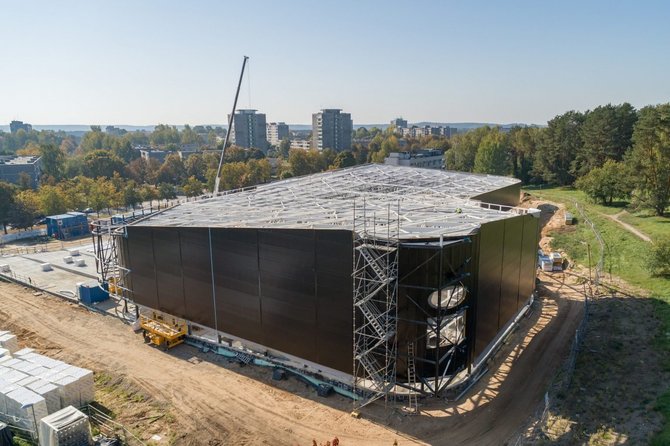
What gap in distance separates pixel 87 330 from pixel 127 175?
87.7 metres

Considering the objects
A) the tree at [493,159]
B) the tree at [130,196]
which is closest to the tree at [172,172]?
the tree at [130,196]

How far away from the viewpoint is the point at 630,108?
70.1 meters

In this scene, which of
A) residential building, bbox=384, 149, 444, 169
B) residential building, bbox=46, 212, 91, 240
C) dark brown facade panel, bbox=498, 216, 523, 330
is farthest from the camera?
residential building, bbox=384, 149, 444, 169

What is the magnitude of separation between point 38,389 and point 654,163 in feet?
187

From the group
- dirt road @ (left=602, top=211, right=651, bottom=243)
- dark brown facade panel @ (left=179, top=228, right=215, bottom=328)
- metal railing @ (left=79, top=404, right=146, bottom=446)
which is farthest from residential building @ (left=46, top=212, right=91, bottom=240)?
dirt road @ (left=602, top=211, right=651, bottom=243)

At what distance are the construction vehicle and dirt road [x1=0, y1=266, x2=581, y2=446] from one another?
25.0 inches

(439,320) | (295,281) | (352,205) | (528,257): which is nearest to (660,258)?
(528,257)

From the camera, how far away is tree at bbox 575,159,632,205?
53.9m

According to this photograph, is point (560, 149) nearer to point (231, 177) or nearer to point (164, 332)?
point (231, 177)

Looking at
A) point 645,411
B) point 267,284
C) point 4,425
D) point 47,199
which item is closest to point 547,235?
point 645,411

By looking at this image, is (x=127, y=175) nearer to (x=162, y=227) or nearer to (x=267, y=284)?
(x=162, y=227)

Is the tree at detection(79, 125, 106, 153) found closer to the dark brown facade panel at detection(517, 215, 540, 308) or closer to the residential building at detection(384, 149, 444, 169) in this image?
the residential building at detection(384, 149, 444, 169)

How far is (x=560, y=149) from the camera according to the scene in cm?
7812

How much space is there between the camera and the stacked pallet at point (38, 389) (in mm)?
19797
